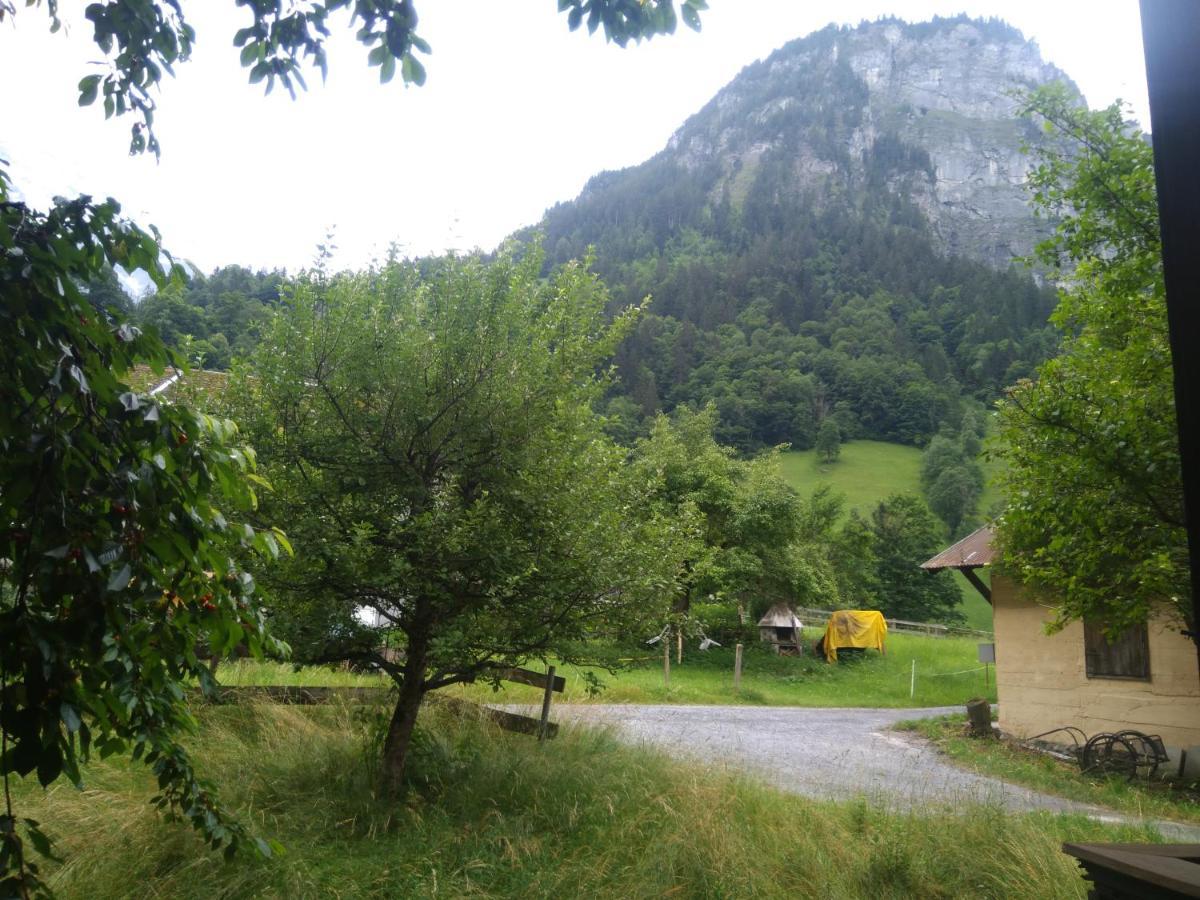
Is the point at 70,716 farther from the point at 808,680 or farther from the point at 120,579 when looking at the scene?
the point at 808,680

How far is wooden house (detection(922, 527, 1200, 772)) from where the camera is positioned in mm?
13359

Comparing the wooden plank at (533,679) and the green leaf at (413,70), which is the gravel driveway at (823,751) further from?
the green leaf at (413,70)

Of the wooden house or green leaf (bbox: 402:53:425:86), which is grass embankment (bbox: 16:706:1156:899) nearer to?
green leaf (bbox: 402:53:425:86)

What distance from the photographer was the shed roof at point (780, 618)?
3166 cm

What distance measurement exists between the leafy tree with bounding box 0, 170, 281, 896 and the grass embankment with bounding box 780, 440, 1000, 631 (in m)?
65.1

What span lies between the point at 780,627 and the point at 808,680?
456 centimetres

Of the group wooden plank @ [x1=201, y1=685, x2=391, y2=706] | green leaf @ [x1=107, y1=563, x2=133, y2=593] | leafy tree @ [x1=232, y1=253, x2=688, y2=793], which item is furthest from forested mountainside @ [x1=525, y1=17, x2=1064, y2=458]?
green leaf @ [x1=107, y1=563, x2=133, y2=593]

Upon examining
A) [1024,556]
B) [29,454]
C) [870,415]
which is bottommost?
[29,454]

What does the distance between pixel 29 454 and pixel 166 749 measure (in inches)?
50.6

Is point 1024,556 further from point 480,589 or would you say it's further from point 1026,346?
point 1026,346

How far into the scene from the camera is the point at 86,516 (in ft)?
7.20

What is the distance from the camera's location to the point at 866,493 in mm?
76125

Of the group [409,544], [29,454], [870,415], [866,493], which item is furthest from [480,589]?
[870,415]

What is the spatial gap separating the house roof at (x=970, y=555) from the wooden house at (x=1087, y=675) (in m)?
0.05
